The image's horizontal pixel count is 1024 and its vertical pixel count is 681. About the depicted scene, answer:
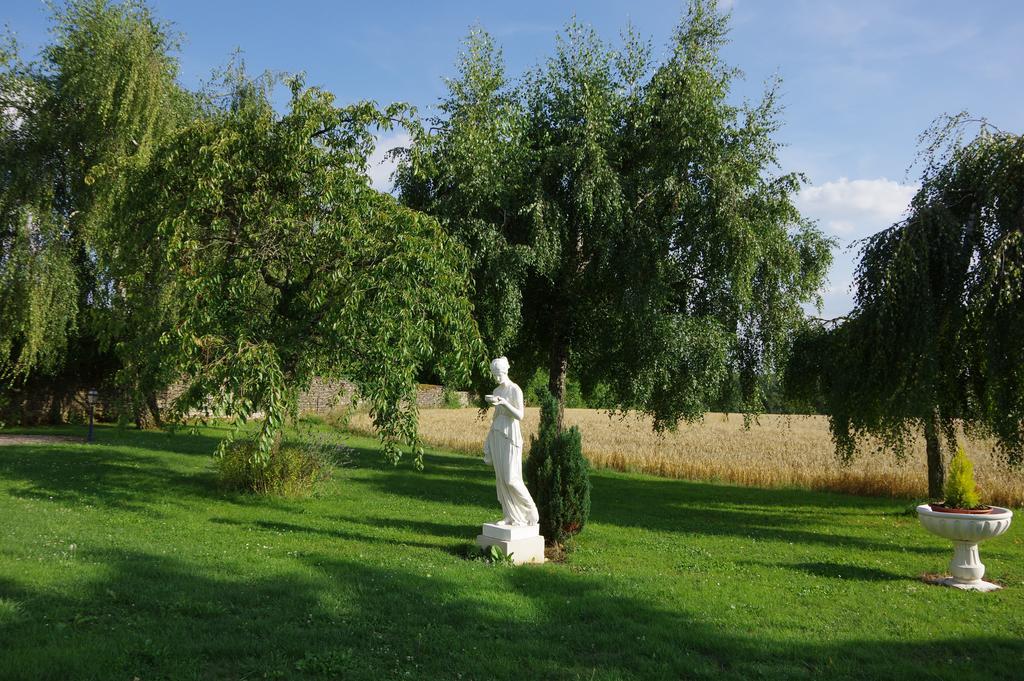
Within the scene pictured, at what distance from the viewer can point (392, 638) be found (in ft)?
18.6

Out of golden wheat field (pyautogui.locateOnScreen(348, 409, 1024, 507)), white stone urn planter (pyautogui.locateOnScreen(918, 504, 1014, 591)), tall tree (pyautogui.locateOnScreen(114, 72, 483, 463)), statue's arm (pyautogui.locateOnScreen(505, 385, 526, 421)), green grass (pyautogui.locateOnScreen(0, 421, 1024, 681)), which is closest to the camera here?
green grass (pyautogui.locateOnScreen(0, 421, 1024, 681))

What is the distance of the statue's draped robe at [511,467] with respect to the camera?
897 centimetres

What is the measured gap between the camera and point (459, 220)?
569 inches

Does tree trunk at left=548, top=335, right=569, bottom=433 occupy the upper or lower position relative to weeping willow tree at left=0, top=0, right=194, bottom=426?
lower

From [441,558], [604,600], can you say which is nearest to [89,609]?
[441,558]

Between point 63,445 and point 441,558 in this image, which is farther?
point 63,445

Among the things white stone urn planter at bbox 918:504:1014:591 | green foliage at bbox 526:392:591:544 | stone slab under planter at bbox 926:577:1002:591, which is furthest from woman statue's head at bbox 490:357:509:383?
stone slab under planter at bbox 926:577:1002:591

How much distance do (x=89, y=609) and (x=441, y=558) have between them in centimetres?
379

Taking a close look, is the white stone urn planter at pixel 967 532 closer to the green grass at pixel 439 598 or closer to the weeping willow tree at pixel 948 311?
the green grass at pixel 439 598

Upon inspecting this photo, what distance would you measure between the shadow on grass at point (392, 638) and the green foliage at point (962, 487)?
260 centimetres

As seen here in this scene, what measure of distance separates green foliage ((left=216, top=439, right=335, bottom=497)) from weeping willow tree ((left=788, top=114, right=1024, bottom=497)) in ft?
31.2

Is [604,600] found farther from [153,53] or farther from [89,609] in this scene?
[153,53]

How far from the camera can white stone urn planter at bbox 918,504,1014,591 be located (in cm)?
834

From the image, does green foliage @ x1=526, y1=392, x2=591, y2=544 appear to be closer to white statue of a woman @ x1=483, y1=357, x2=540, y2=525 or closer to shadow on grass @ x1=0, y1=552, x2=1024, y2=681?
white statue of a woman @ x1=483, y1=357, x2=540, y2=525
